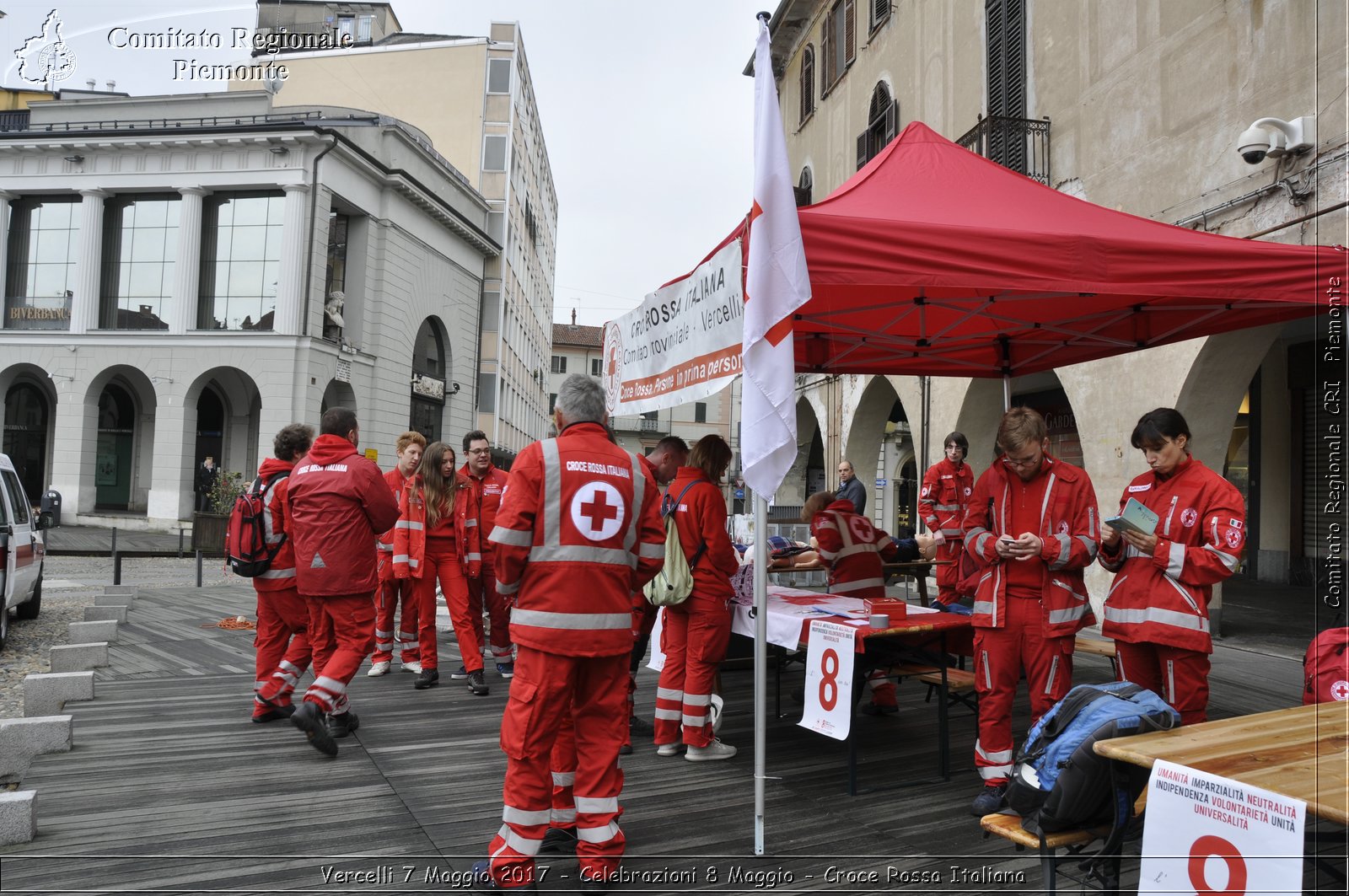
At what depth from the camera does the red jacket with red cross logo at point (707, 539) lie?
5.16 m

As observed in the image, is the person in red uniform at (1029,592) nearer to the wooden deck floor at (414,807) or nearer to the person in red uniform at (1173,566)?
the person in red uniform at (1173,566)

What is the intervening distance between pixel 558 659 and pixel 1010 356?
19.1 feet

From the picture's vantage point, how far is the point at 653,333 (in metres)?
5.52

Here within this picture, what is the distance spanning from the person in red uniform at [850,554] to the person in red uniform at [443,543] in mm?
2843

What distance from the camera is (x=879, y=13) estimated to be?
691 inches

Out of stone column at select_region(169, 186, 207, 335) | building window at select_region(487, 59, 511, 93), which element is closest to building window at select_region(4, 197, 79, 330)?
stone column at select_region(169, 186, 207, 335)

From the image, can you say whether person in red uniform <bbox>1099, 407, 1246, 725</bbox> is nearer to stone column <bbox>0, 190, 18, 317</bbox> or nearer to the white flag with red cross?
the white flag with red cross

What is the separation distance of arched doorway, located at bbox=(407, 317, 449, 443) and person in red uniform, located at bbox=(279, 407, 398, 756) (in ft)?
90.5

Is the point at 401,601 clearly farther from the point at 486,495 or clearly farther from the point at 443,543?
the point at 486,495

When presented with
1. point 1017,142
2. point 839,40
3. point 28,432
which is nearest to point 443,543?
point 1017,142

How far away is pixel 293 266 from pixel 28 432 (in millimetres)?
13379

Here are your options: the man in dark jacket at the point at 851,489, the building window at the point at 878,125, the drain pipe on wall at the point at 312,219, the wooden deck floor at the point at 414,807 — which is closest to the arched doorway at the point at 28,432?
the drain pipe on wall at the point at 312,219

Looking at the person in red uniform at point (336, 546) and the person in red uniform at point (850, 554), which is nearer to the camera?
the person in red uniform at point (336, 546)

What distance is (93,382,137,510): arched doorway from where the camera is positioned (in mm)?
29000
